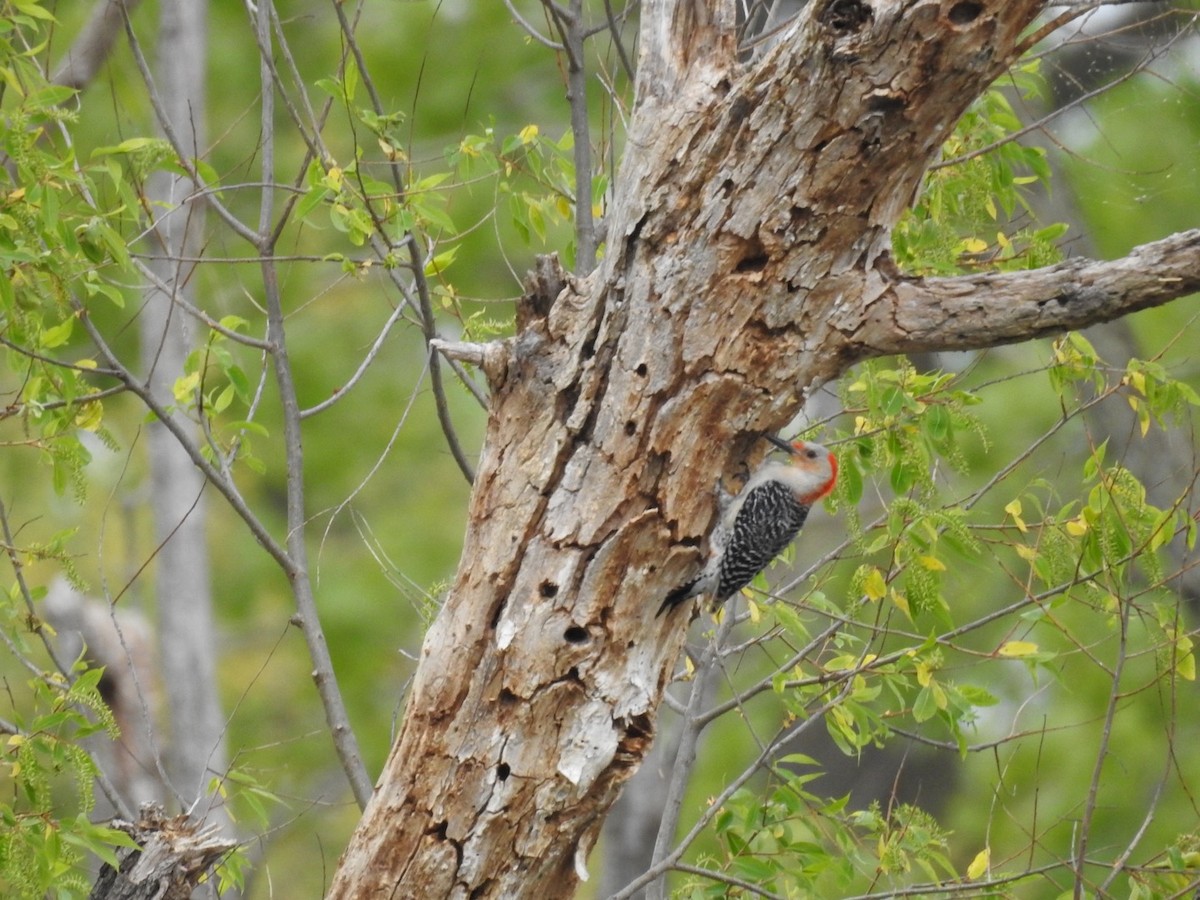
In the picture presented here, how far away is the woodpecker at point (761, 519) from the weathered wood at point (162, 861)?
147 centimetres

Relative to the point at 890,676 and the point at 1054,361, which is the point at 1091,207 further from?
the point at 890,676

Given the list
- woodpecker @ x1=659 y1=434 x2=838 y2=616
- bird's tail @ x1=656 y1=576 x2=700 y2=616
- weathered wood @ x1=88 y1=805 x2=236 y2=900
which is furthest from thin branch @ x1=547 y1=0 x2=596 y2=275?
weathered wood @ x1=88 y1=805 x2=236 y2=900

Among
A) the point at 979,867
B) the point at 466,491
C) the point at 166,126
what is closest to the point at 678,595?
the point at 979,867

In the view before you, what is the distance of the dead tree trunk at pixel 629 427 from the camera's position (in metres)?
3.60

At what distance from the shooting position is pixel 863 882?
7738 mm

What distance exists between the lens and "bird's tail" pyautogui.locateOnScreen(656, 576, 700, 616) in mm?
3807

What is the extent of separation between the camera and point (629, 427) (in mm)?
3703

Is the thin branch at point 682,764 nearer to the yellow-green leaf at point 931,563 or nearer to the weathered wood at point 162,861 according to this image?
the yellow-green leaf at point 931,563

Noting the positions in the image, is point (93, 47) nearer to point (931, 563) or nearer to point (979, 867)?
point (931, 563)

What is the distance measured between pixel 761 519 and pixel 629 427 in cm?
128

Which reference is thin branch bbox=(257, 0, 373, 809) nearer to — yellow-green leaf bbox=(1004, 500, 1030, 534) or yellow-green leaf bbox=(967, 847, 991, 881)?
yellow-green leaf bbox=(967, 847, 991, 881)

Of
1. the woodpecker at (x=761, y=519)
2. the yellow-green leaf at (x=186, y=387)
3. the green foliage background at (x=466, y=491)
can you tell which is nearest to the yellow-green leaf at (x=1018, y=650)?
the green foliage background at (x=466, y=491)

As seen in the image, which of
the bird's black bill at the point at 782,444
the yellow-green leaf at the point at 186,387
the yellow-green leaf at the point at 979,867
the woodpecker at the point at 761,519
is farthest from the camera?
the yellow-green leaf at the point at 186,387

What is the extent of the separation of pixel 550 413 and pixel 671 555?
0.54m
